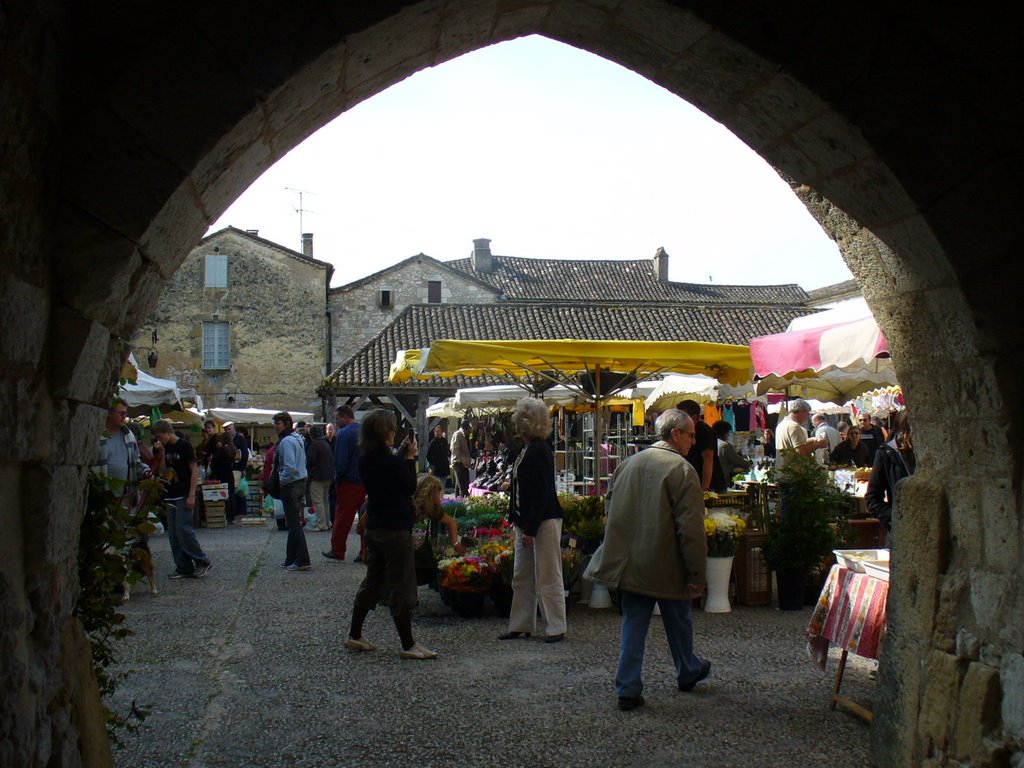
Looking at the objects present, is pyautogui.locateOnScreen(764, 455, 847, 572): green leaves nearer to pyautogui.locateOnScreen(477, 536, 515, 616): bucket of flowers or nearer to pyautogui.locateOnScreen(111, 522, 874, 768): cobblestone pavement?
pyautogui.locateOnScreen(111, 522, 874, 768): cobblestone pavement

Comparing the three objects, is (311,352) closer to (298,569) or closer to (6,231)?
(298,569)

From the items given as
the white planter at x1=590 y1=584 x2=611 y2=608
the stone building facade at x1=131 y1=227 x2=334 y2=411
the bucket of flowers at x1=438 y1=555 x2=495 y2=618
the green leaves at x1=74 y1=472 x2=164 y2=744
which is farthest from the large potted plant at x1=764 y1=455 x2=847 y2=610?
the stone building facade at x1=131 y1=227 x2=334 y2=411

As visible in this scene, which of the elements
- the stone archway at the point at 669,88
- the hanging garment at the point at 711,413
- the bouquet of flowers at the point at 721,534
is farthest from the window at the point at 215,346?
the stone archway at the point at 669,88

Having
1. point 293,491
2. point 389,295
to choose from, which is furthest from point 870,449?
point 389,295

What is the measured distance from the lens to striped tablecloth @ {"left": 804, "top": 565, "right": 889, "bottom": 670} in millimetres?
4480

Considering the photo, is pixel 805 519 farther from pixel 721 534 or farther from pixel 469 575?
pixel 469 575

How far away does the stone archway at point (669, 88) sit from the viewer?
257cm

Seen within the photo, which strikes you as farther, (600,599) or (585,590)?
(585,590)

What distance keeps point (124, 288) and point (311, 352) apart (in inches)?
1246

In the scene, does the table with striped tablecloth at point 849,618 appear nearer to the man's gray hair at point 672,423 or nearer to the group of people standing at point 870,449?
the group of people standing at point 870,449

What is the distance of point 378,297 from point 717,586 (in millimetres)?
29425

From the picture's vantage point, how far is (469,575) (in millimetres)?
7516

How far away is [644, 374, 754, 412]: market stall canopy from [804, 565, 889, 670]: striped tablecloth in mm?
8152

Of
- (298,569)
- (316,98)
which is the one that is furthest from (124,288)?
(298,569)
